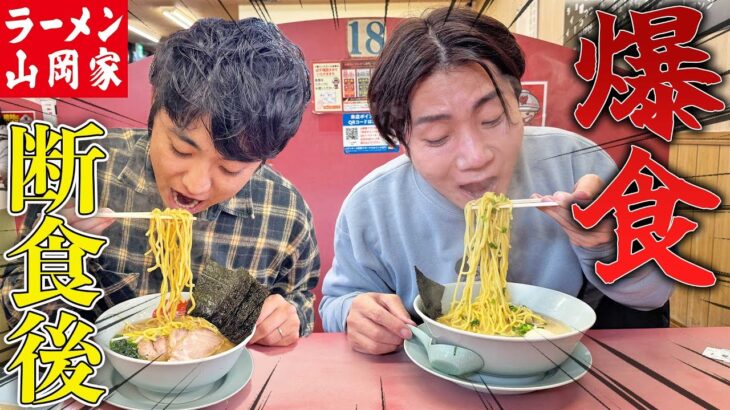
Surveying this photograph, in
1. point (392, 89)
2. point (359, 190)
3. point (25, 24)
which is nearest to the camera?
point (25, 24)

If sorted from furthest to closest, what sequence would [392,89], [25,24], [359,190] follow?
[359,190]
[392,89]
[25,24]

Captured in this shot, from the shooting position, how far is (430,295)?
1.30 m

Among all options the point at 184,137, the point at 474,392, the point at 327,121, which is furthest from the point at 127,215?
the point at 474,392

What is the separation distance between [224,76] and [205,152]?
0.20 m

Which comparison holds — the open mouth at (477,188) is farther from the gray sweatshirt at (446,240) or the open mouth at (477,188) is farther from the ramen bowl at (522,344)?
the ramen bowl at (522,344)

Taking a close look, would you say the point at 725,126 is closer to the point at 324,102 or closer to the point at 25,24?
the point at 324,102

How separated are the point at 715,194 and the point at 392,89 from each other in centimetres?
89

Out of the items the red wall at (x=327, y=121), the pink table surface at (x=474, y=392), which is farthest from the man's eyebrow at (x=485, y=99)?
the pink table surface at (x=474, y=392)

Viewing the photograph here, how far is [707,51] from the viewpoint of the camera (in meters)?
1.21

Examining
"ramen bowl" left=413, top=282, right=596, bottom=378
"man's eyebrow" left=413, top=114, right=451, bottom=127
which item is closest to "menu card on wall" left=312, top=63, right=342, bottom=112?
"man's eyebrow" left=413, top=114, right=451, bottom=127

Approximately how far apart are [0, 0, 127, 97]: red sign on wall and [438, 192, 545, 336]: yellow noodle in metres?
0.96

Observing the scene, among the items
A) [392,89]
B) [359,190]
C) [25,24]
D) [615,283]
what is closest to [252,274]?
[359,190]

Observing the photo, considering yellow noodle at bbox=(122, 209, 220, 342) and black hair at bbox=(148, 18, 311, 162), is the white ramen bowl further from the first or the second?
black hair at bbox=(148, 18, 311, 162)

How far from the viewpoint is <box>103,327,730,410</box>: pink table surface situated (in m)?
1.18
